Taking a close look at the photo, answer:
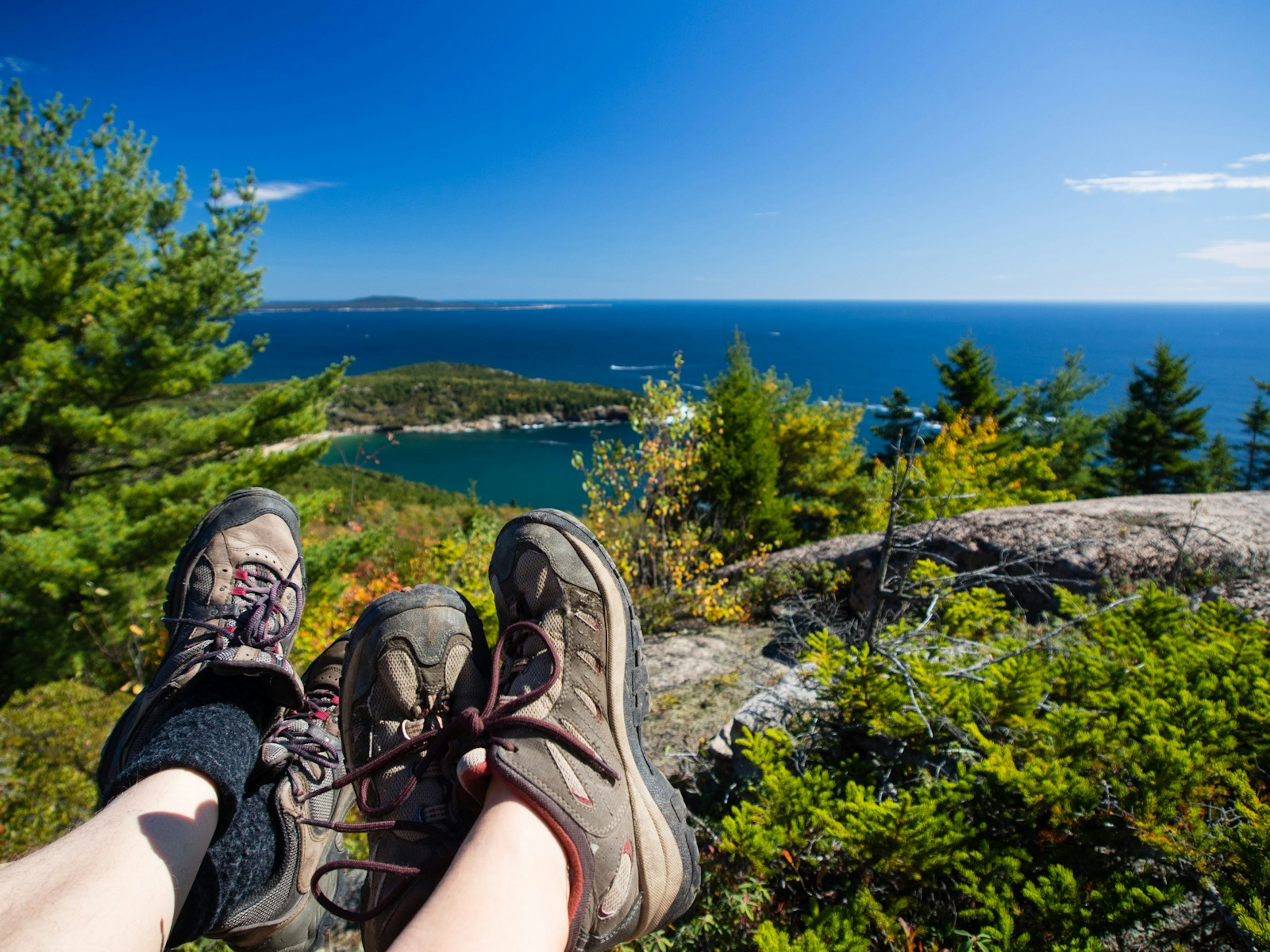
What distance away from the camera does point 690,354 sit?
84188 mm

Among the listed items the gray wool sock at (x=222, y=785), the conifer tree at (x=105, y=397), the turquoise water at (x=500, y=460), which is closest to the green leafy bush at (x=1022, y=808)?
the gray wool sock at (x=222, y=785)

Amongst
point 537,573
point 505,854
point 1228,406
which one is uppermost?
point 537,573

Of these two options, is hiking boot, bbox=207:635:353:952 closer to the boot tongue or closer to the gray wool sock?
the gray wool sock

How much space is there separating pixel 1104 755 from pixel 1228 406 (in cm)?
7308

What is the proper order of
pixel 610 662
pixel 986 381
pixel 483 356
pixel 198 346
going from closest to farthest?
pixel 610 662, pixel 198 346, pixel 986 381, pixel 483 356

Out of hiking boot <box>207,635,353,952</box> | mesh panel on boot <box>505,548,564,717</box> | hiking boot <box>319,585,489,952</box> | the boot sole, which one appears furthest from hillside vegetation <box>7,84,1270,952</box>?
hiking boot <box>207,635,353,952</box>

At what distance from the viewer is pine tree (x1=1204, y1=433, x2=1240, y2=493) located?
20.7m

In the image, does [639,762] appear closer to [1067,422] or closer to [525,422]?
[1067,422]

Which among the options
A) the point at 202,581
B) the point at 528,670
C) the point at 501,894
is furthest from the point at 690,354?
the point at 501,894

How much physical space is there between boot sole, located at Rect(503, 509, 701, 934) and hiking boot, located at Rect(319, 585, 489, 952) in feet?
1.44

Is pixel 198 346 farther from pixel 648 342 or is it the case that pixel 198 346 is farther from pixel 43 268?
pixel 648 342

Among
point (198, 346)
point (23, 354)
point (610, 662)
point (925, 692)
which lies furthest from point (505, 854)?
point (198, 346)

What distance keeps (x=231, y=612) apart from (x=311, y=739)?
0.62 meters

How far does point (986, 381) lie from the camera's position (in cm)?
1727
